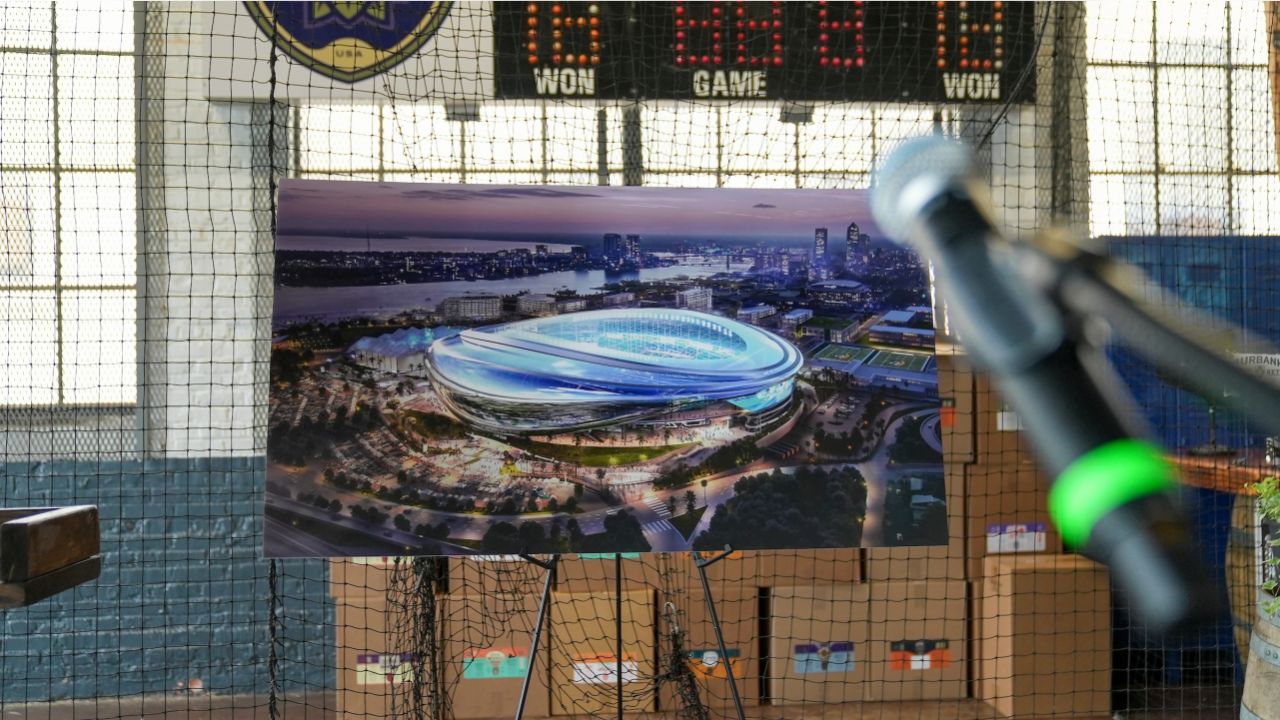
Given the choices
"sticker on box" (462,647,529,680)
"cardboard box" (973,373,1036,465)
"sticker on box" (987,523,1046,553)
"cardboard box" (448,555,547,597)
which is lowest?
"sticker on box" (462,647,529,680)

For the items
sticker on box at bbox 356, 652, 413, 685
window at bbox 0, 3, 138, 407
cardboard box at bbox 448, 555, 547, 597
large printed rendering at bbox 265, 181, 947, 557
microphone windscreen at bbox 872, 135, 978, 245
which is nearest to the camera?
microphone windscreen at bbox 872, 135, 978, 245

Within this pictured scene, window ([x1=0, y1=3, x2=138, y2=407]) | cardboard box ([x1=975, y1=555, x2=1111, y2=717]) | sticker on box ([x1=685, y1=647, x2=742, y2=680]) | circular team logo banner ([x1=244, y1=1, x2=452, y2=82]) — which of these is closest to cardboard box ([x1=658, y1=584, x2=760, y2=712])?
sticker on box ([x1=685, y1=647, x2=742, y2=680])

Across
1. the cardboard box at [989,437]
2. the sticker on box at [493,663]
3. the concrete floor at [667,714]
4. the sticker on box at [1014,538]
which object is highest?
the cardboard box at [989,437]

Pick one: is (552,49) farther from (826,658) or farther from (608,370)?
(826,658)

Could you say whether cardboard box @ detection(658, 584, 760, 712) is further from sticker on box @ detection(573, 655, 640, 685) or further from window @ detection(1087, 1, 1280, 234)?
Result: window @ detection(1087, 1, 1280, 234)

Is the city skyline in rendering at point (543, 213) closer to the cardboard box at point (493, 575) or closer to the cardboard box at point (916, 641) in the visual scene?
the cardboard box at point (493, 575)

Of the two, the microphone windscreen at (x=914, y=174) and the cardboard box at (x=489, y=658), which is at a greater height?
the microphone windscreen at (x=914, y=174)

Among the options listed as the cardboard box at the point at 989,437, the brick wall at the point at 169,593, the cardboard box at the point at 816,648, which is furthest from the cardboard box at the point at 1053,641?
the brick wall at the point at 169,593

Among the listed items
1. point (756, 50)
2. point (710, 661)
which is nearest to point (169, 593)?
point (710, 661)
